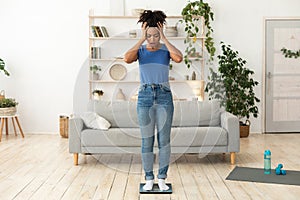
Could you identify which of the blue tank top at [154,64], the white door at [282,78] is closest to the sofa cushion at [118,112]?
the blue tank top at [154,64]

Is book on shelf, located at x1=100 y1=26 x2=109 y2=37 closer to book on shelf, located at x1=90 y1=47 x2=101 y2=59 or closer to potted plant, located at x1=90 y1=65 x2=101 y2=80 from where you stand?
book on shelf, located at x1=90 y1=47 x2=101 y2=59

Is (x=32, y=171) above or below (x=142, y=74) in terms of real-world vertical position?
below

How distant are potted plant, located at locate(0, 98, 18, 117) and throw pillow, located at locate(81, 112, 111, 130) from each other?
215 cm

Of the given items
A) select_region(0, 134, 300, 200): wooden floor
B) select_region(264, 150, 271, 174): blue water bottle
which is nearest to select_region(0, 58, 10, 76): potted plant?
select_region(0, 134, 300, 200): wooden floor

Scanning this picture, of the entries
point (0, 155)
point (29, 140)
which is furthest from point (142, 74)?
point (29, 140)

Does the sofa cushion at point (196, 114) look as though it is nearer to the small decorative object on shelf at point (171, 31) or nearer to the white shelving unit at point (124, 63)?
the white shelving unit at point (124, 63)

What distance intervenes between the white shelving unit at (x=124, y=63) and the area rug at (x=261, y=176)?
2746 millimetres

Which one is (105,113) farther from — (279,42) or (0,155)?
(279,42)

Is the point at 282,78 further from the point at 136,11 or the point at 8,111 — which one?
the point at 8,111

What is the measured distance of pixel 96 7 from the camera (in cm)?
721

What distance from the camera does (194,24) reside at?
7.27 meters

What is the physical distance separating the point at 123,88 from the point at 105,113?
6.73 ft

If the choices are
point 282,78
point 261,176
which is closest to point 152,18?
point 261,176

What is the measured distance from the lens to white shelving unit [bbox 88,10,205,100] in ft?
23.8
